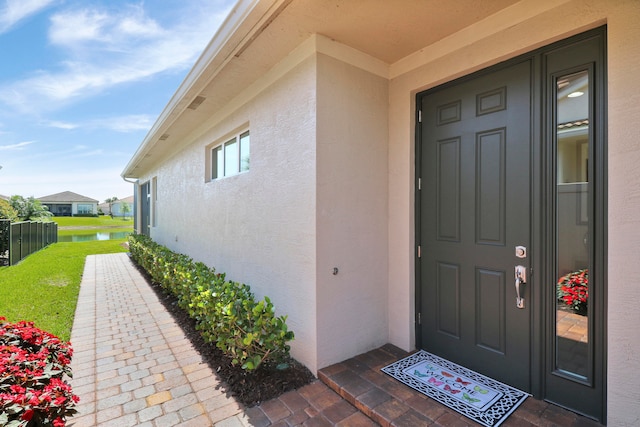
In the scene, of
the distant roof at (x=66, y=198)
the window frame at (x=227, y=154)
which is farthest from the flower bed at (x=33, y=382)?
the distant roof at (x=66, y=198)

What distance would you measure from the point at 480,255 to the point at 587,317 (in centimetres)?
83

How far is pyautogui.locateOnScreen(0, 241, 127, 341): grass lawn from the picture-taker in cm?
441

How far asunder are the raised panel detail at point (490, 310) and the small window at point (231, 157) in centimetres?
342

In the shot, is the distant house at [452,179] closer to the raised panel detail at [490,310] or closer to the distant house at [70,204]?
the raised panel detail at [490,310]

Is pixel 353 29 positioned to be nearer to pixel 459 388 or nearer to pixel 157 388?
pixel 459 388

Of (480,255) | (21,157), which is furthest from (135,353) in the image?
(21,157)

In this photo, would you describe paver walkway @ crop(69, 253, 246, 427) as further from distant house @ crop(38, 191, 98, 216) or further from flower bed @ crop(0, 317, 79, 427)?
distant house @ crop(38, 191, 98, 216)

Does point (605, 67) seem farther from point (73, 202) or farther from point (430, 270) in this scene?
point (73, 202)

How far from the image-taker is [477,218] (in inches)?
108

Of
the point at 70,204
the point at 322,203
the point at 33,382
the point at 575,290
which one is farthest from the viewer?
the point at 70,204

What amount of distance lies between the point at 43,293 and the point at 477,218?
7.85 m

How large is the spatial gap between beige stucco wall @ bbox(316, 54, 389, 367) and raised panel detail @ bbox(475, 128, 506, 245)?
965 mm

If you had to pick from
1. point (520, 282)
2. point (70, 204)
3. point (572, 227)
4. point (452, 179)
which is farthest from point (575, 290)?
point (70, 204)

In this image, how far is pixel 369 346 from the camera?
127 inches
